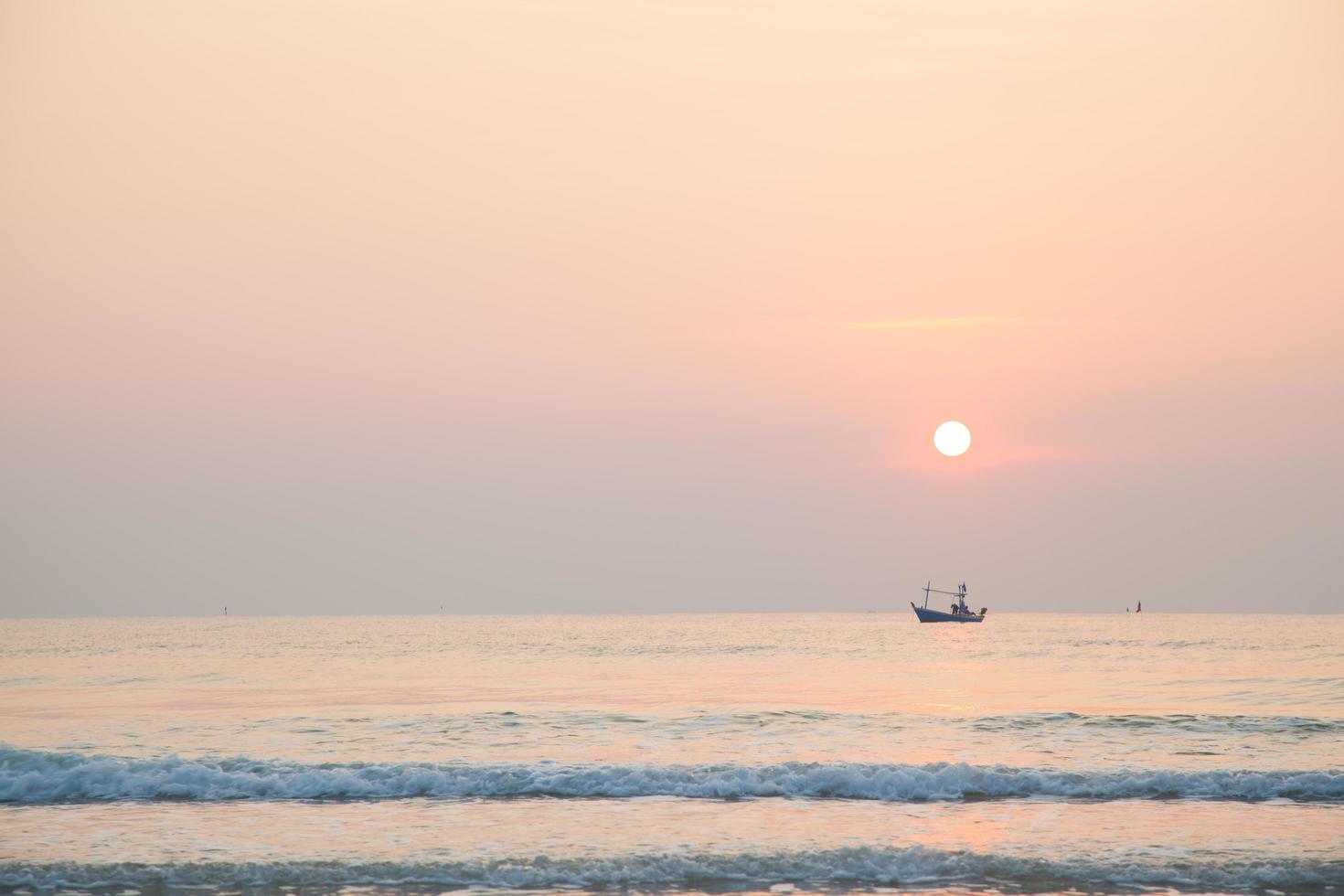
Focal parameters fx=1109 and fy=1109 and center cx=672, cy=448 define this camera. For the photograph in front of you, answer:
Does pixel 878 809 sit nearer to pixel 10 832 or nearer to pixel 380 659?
pixel 10 832

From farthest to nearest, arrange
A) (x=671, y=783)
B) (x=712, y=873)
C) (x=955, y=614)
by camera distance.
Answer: (x=955, y=614) → (x=671, y=783) → (x=712, y=873)

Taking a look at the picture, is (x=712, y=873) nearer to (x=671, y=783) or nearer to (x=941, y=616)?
(x=671, y=783)

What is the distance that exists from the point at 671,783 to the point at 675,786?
8.7 inches

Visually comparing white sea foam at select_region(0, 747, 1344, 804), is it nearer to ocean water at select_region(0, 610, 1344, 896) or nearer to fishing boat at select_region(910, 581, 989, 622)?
ocean water at select_region(0, 610, 1344, 896)

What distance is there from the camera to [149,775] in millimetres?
25312

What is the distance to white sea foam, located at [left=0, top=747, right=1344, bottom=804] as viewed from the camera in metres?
24.4

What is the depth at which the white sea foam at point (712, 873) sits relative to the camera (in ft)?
56.4

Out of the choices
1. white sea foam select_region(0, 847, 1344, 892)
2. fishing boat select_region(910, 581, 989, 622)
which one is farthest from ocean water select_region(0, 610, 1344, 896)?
fishing boat select_region(910, 581, 989, 622)

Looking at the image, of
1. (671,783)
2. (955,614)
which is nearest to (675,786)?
(671,783)

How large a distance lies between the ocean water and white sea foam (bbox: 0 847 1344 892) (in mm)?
53

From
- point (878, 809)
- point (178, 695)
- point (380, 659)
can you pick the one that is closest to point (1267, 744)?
point (878, 809)

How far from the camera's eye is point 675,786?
25.0m

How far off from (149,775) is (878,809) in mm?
16390

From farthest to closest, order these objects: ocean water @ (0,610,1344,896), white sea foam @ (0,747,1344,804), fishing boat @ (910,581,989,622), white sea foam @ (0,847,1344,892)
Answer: fishing boat @ (910,581,989,622)
white sea foam @ (0,747,1344,804)
ocean water @ (0,610,1344,896)
white sea foam @ (0,847,1344,892)
